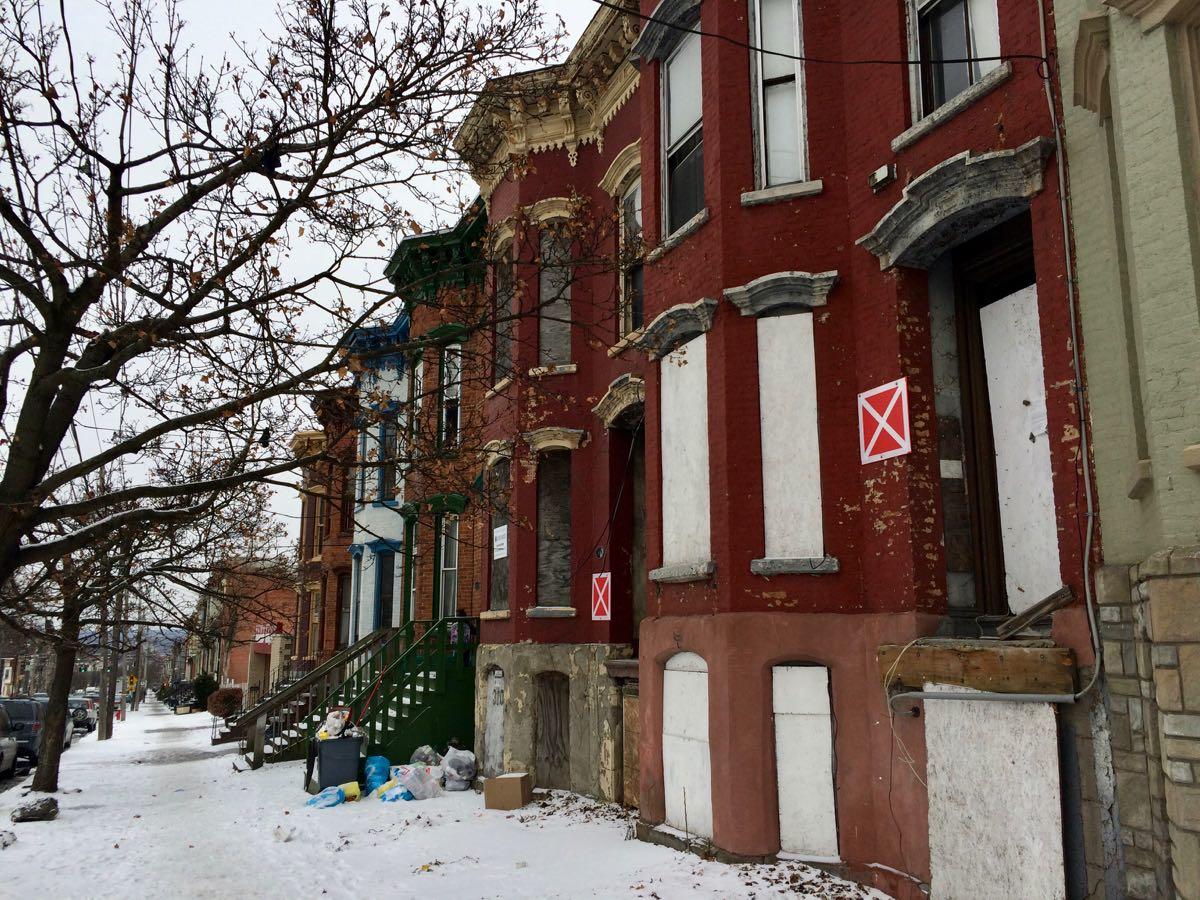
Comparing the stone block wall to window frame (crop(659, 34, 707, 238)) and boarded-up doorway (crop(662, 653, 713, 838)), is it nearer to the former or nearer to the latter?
boarded-up doorway (crop(662, 653, 713, 838))

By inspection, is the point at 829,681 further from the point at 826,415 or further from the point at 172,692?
the point at 172,692

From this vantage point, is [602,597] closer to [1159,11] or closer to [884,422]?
[884,422]

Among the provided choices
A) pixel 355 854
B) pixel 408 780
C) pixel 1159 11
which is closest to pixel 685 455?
pixel 355 854

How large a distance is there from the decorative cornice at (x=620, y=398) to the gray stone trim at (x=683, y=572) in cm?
288

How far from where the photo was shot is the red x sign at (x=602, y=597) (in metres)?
13.6

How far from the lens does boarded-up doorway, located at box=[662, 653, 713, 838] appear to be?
31.0 feet

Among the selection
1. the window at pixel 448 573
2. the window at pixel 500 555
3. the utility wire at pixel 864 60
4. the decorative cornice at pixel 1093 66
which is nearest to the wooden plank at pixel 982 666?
the decorative cornice at pixel 1093 66

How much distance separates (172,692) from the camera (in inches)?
2598

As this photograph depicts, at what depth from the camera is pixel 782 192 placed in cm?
965

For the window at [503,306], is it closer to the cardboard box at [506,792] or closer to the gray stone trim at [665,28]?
the gray stone trim at [665,28]

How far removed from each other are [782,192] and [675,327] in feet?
5.90

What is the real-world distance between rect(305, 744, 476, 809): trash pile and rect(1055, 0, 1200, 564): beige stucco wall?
10.7 metres


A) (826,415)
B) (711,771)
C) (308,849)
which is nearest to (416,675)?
(308,849)

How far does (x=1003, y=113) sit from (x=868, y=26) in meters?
2.34
